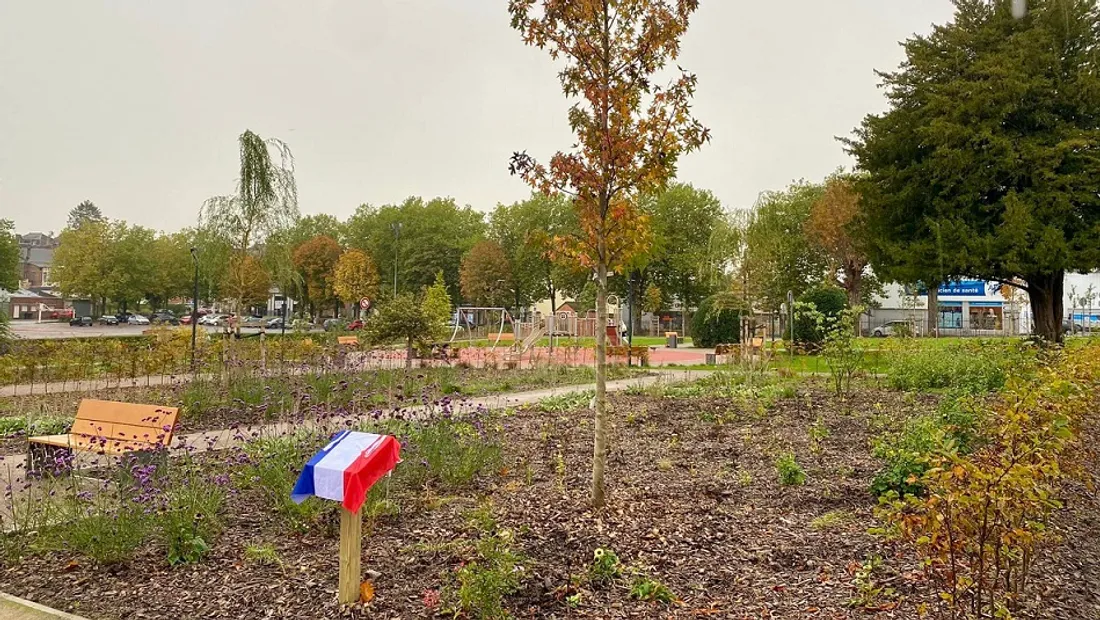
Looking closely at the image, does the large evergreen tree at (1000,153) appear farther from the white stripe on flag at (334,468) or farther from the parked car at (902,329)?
the white stripe on flag at (334,468)

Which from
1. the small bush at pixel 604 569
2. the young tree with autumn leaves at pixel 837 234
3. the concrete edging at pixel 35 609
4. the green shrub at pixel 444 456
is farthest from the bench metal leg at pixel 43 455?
the young tree with autumn leaves at pixel 837 234

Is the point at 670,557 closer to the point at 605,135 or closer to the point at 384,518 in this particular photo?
the point at 384,518

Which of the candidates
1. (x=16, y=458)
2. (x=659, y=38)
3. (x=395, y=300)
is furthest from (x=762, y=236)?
(x=16, y=458)

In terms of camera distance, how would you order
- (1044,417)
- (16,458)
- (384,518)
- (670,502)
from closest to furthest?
1. (1044,417)
2. (384,518)
3. (670,502)
4. (16,458)

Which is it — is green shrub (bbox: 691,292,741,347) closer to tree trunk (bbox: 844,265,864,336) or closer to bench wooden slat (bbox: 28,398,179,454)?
tree trunk (bbox: 844,265,864,336)

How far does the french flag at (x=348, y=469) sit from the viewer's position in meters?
3.24

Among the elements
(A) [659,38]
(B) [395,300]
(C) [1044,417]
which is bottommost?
(C) [1044,417]

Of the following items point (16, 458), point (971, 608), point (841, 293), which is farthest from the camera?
point (841, 293)

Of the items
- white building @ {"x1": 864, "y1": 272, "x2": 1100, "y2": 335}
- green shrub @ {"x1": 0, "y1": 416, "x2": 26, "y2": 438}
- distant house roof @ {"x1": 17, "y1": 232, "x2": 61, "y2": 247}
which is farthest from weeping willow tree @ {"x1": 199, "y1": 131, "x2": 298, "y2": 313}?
distant house roof @ {"x1": 17, "y1": 232, "x2": 61, "y2": 247}

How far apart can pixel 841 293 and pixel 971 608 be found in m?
21.6

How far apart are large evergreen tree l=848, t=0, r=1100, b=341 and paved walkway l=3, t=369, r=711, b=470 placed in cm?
868

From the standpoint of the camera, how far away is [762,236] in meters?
23.5

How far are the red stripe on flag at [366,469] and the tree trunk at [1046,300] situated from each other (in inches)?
853

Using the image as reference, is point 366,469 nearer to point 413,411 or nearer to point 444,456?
point 444,456
